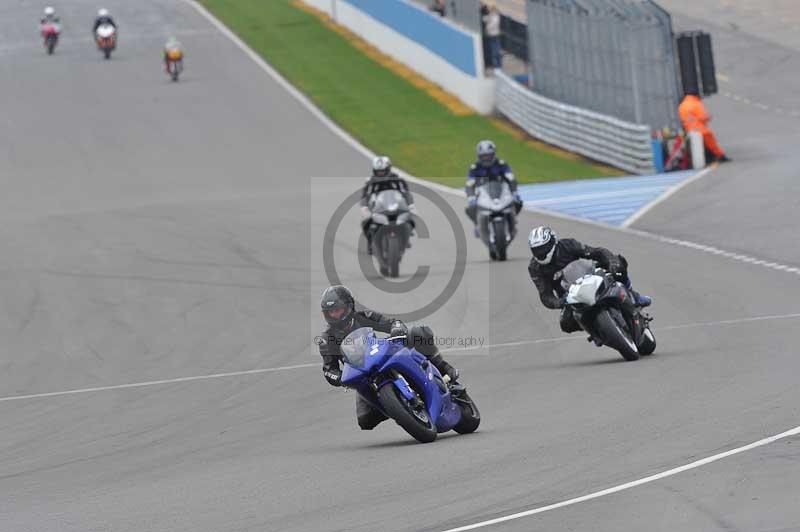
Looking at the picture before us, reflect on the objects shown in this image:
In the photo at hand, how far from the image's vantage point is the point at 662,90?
1291 inches

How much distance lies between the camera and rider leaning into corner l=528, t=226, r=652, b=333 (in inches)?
561

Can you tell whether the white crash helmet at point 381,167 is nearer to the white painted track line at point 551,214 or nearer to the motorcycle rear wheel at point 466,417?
the white painted track line at point 551,214

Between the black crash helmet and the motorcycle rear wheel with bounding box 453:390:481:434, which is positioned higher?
the black crash helmet

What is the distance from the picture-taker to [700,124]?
104 ft

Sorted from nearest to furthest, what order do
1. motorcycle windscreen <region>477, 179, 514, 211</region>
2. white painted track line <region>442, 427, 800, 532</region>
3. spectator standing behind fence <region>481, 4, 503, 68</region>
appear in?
white painted track line <region>442, 427, 800, 532</region>
motorcycle windscreen <region>477, 179, 514, 211</region>
spectator standing behind fence <region>481, 4, 503, 68</region>

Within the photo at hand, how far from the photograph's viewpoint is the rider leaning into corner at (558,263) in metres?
14.3

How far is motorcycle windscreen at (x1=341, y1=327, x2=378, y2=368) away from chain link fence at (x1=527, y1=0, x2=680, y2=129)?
22741 mm

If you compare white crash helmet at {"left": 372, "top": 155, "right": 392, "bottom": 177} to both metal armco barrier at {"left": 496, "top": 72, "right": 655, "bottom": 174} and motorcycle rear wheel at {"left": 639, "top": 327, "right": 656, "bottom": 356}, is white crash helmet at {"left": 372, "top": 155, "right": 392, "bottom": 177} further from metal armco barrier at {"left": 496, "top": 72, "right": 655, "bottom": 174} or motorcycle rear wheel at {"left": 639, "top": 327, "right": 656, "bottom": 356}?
metal armco barrier at {"left": 496, "top": 72, "right": 655, "bottom": 174}

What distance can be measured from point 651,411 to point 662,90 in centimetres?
2268

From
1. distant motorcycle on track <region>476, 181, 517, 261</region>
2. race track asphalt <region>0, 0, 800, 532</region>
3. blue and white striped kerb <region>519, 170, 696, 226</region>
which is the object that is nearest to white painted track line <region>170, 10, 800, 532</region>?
race track asphalt <region>0, 0, 800, 532</region>

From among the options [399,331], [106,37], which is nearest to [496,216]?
[399,331]

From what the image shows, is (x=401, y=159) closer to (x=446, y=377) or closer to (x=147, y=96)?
(x=147, y=96)

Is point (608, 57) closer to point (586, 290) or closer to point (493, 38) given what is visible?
point (493, 38)

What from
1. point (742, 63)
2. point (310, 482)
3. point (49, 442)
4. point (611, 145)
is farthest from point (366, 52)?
point (310, 482)
